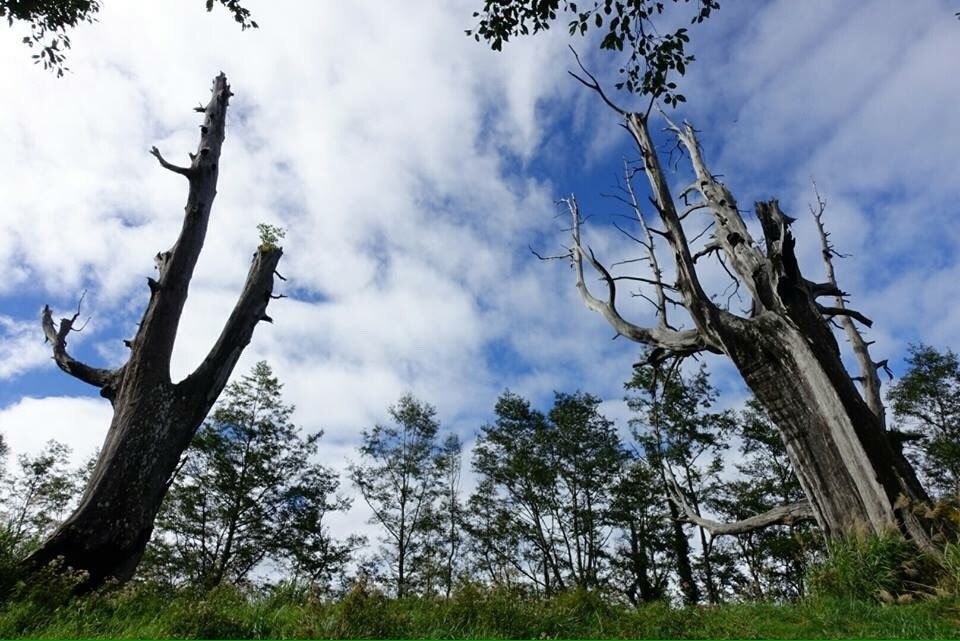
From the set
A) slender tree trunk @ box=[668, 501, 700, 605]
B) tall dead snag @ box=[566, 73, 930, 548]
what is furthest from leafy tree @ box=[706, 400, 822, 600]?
tall dead snag @ box=[566, 73, 930, 548]

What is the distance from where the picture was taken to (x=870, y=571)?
5352 millimetres

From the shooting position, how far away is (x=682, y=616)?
13.5ft

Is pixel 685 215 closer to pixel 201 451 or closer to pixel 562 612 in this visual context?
pixel 562 612

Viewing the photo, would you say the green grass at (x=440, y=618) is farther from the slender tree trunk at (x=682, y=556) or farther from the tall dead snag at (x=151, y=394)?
the slender tree trunk at (x=682, y=556)

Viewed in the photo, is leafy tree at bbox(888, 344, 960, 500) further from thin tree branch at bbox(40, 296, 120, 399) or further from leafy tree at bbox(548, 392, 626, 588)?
thin tree branch at bbox(40, 296, 120, 399)

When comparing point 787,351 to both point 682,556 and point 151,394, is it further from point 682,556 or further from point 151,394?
point 682,556

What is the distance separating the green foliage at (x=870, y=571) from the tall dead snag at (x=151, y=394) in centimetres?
738

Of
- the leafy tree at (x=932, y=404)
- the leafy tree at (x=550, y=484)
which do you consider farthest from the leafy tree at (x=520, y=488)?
the leafy tree at (x=932, y=404)

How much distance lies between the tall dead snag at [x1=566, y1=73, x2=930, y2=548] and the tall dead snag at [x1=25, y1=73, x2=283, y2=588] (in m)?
6.42

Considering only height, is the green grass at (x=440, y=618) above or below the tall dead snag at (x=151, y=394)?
below

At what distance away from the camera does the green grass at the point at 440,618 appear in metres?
3.53

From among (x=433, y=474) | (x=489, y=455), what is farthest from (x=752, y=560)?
(x=433, y=474)

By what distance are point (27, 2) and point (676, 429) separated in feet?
71.3

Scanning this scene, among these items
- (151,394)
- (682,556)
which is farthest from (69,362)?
(682,556)
